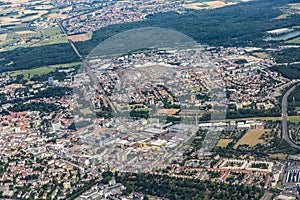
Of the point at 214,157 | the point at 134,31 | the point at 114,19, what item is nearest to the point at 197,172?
the point at 214,157

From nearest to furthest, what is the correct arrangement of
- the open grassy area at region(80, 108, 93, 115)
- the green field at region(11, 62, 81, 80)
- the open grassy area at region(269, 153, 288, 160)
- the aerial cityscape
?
the aerial cityscape < the open grassy area at region(269, 153, 288, 160) < the open grassy area at region(80, 108, 93, 115) < the green field at region(11, 62, 81, 80)

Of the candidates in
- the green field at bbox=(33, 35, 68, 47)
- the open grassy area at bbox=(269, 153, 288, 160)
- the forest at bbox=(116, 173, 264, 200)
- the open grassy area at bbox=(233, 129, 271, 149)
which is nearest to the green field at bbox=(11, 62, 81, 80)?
the green field at bbox=(33, 35, 68, 47)

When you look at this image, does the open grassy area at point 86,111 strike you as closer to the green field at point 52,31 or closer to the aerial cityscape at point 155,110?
the aerial cityscape at point 155,110

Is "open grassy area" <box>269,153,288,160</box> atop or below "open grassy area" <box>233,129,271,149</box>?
atop

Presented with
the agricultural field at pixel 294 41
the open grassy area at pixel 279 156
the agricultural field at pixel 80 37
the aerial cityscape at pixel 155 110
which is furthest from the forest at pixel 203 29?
the open grassy area at pixel 279 156

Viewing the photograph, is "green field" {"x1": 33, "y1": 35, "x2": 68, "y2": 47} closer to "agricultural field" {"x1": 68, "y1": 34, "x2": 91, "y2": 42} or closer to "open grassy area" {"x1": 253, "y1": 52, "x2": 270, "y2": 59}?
"agricultural field" {"x1": 68, "y1": 34, "x2": 91, "y2": 42}

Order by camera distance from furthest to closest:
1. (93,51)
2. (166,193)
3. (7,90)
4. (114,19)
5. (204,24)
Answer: (114,19) < (204,24) < (93,51) < (7,90) < (166,193)

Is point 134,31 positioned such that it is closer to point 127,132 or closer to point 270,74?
point 270,74
